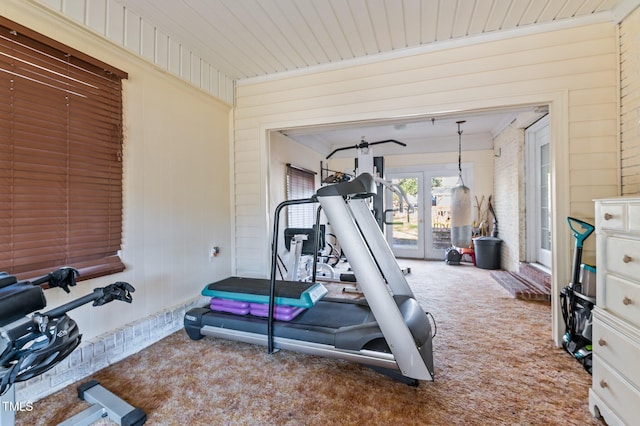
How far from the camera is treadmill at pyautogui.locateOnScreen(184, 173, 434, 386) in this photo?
1.84m

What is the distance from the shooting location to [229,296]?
2.54 meters

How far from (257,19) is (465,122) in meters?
4.20

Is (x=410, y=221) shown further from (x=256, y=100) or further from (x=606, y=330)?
(x=606, y=330)

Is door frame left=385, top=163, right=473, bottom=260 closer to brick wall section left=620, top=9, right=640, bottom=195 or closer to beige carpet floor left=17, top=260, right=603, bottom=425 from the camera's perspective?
beige carpet floor left=17, top=260, right=603, bottom=425

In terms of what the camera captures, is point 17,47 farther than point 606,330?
Yes

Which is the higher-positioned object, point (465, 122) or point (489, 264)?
point (465, 122)

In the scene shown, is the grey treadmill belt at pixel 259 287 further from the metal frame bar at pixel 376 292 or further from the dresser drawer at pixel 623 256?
the dresser drawer at pixel 623 256

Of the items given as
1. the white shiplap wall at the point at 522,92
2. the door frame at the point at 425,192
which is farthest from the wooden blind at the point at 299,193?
the door frame at the point at 425,192

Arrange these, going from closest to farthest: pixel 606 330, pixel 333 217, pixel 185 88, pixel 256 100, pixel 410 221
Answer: pixel 606 330
pixel 333 217
pixel 185 88
pixel 256 100
pixel 410 221

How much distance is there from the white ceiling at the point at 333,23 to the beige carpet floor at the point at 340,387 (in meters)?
2.42

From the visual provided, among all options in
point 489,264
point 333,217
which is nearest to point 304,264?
point 333,217

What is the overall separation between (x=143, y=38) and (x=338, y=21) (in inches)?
65.0

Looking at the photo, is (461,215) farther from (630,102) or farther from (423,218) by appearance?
(630,102)

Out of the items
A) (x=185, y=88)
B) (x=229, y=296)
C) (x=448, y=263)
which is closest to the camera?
(x=229, y=296)
